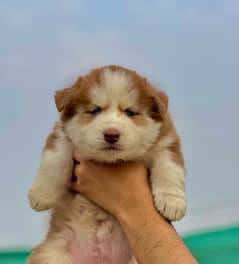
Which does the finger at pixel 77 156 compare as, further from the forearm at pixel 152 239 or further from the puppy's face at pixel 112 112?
the forearm at pixel 152 239

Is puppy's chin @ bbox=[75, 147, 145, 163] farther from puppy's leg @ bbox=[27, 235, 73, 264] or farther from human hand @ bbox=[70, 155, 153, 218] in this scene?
puppy's leg @ bbox=[27, 235, 73, 264]

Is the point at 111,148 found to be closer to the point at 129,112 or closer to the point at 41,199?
the point at 129,112

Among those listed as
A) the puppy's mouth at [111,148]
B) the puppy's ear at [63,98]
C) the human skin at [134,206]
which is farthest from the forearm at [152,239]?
the puppy's ear at [63,98]

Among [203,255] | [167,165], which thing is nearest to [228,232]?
[203,255]

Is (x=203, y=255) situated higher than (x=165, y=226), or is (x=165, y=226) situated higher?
(x=165, y=226)

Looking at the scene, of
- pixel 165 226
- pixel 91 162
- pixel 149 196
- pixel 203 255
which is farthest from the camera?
Answer: pixel 203 255

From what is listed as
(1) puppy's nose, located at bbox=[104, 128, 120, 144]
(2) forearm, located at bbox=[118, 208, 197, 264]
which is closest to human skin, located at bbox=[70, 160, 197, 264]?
(2) forearm, located at bbox=[118, 208, 197, 264]

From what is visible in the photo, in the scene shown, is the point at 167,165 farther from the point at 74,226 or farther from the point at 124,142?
the point at 74,226
